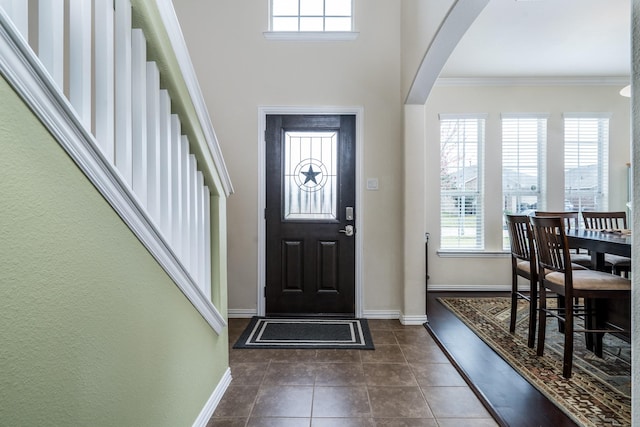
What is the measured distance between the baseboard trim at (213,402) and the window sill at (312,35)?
2.99 meters

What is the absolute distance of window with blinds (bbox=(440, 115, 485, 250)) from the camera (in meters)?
4.29

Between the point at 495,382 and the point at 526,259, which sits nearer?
the point at 495,382

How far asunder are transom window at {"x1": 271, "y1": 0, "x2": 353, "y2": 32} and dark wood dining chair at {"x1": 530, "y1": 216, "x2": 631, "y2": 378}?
264 cm

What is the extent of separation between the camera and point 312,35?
3.20 m

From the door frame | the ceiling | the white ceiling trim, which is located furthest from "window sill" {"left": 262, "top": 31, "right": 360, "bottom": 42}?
the white ceiling trim

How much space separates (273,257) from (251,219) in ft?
1.46

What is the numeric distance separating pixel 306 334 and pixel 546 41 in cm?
384

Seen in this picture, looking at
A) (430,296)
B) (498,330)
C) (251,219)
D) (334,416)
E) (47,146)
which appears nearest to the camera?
(47,146)

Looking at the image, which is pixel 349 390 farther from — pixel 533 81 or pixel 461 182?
pixel 533 81

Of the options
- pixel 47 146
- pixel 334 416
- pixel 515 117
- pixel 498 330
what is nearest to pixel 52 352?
pixel 47 146

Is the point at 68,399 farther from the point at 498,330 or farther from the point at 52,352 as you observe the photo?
the point at 498,330

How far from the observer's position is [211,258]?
193 centimetres

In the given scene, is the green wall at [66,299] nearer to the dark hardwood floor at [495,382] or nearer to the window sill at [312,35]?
the dark hardwood floor at [495,382]

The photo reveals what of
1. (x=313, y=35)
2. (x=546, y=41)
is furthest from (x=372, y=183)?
(x=546, y=41)
